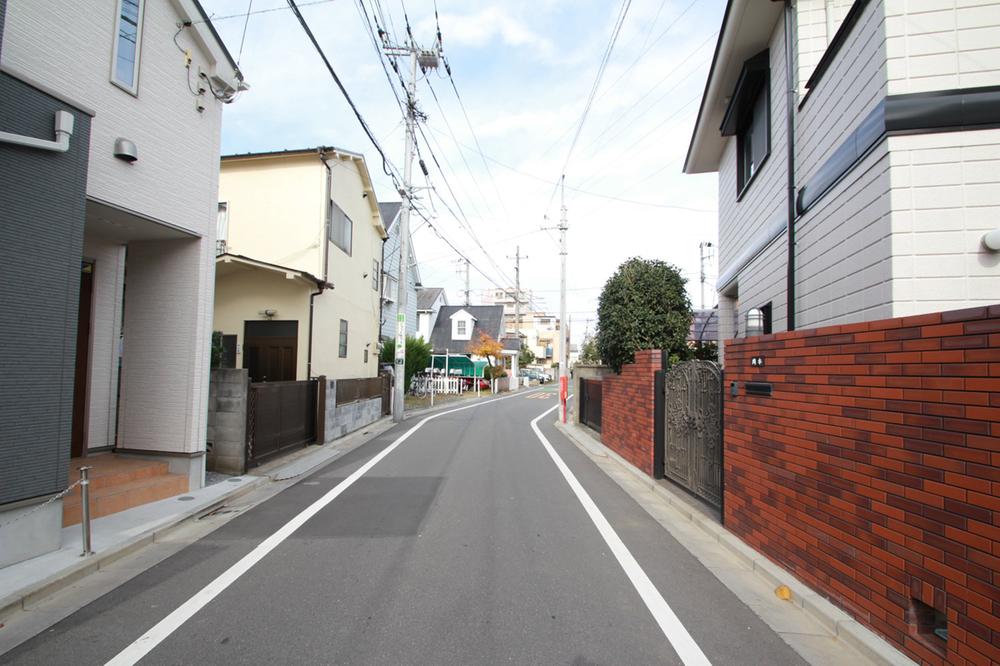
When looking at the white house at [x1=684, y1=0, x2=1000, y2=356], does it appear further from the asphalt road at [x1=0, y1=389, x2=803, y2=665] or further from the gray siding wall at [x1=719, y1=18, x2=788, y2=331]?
the asphalt road at [x1=0, y1=389, x2=803, y2=665]

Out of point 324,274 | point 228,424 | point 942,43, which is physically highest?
point 942,43

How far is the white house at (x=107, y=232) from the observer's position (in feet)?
15.4

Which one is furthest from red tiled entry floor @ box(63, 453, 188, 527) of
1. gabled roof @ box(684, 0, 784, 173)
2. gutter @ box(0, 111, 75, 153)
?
gabled roof @ box(684, 0, 784, 173)

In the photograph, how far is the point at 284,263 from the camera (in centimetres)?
1490

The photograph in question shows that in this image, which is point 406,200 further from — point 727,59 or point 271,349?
point 727,59

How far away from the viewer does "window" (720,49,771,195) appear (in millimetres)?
8312

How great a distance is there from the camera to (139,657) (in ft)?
10.8

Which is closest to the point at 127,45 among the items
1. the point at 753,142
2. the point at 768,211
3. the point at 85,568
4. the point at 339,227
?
the point at 85,568

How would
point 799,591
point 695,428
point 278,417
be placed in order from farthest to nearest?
point 278,417 < point 695,428 < point 799,591

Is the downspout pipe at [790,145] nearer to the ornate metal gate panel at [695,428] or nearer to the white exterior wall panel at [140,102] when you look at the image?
the ornate metal gate panel at [695,428]

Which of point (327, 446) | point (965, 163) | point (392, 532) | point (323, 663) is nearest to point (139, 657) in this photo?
point (323, 663)

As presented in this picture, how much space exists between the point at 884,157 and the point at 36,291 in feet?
24.7

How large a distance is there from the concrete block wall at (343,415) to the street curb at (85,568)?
20.8ft

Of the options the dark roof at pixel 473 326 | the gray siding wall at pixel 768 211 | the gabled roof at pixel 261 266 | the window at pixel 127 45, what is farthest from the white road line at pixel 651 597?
the dark roof at pixel 473 326
